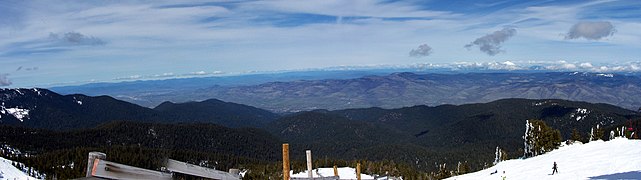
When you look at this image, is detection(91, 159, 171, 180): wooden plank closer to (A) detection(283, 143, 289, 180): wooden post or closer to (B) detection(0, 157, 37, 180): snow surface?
(A) detection(283, 143, 289, 180): wooden post

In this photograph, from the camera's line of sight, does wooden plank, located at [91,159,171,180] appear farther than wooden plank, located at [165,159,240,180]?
No

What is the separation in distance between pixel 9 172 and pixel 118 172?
129230 millimetres

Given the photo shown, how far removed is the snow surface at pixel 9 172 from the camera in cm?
11031

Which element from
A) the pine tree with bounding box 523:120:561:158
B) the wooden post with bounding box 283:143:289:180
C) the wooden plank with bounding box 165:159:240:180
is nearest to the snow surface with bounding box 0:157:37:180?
the pine tree with bounding box 523:120:561:158

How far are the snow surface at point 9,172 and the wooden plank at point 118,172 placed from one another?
396 feet

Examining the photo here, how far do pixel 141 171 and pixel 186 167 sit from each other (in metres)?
0.96

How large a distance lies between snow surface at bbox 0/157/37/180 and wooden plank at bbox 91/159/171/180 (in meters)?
121

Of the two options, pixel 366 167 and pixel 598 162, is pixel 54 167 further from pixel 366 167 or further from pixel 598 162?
pixel 598 162

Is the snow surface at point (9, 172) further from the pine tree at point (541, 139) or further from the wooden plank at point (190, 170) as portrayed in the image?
the wooden plank at point (190, 170)

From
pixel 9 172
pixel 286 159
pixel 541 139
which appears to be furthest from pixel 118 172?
pixel 9 172

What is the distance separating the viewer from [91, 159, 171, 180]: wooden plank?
5.14 m

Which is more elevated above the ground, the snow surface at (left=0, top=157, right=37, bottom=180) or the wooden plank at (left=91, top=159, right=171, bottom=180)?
the wooden plank at (left=91, top=159, right=171, bottom=180)

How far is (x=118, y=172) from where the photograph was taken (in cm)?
538

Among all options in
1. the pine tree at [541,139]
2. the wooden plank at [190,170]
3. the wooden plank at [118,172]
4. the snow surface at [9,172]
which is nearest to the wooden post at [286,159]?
the wooden plank at [190,170]
